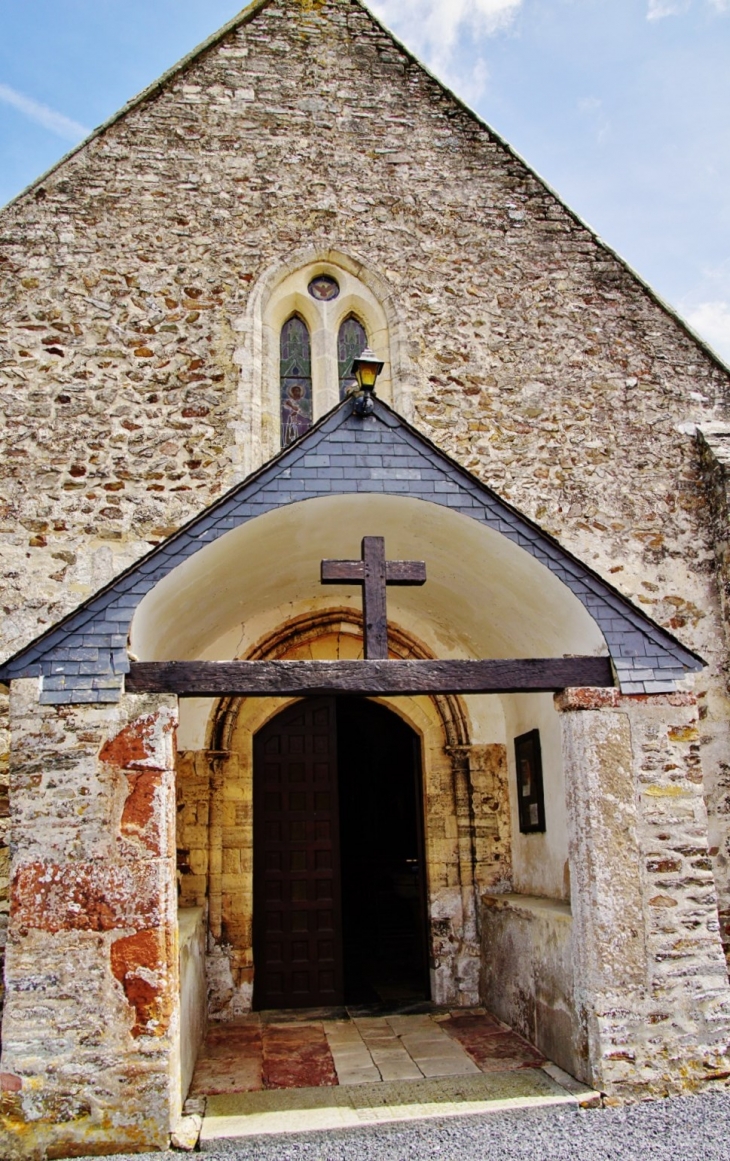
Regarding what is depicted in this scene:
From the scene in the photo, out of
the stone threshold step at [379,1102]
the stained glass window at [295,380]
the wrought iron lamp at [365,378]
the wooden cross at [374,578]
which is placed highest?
the stained glass window at [295,380]

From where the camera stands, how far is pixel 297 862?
725 cm

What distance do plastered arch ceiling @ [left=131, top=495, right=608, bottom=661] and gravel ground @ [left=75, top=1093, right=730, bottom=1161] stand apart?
237 cm

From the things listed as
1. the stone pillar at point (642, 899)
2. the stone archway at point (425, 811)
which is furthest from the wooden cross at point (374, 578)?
the stone archway at point (425, 811)

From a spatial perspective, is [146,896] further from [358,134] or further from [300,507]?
[358,134]

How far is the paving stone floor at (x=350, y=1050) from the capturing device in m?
5.28

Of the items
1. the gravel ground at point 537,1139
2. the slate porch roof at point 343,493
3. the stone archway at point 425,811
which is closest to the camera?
the gravel ground at point 537,1139

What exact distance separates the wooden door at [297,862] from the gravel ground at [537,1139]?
2.72 meters

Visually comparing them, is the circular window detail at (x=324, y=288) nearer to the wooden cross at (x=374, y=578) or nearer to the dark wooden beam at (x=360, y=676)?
the wooden cross at (x=374, y=578)

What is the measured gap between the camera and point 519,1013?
6055 mm

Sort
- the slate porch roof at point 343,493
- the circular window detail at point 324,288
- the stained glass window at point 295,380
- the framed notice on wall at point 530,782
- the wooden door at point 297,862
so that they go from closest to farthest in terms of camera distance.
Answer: the slate porch roof at point 343,493
the framed notice on wall at point 530,782
the wooden door at point 297,862
the stained glass window at point 295,380
the circular window detail at point 324,288

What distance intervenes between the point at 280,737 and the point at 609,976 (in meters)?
3.47

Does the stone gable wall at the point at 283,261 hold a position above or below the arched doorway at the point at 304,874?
above

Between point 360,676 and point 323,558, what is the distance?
155cm

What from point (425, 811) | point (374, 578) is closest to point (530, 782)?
point (425, 811)
